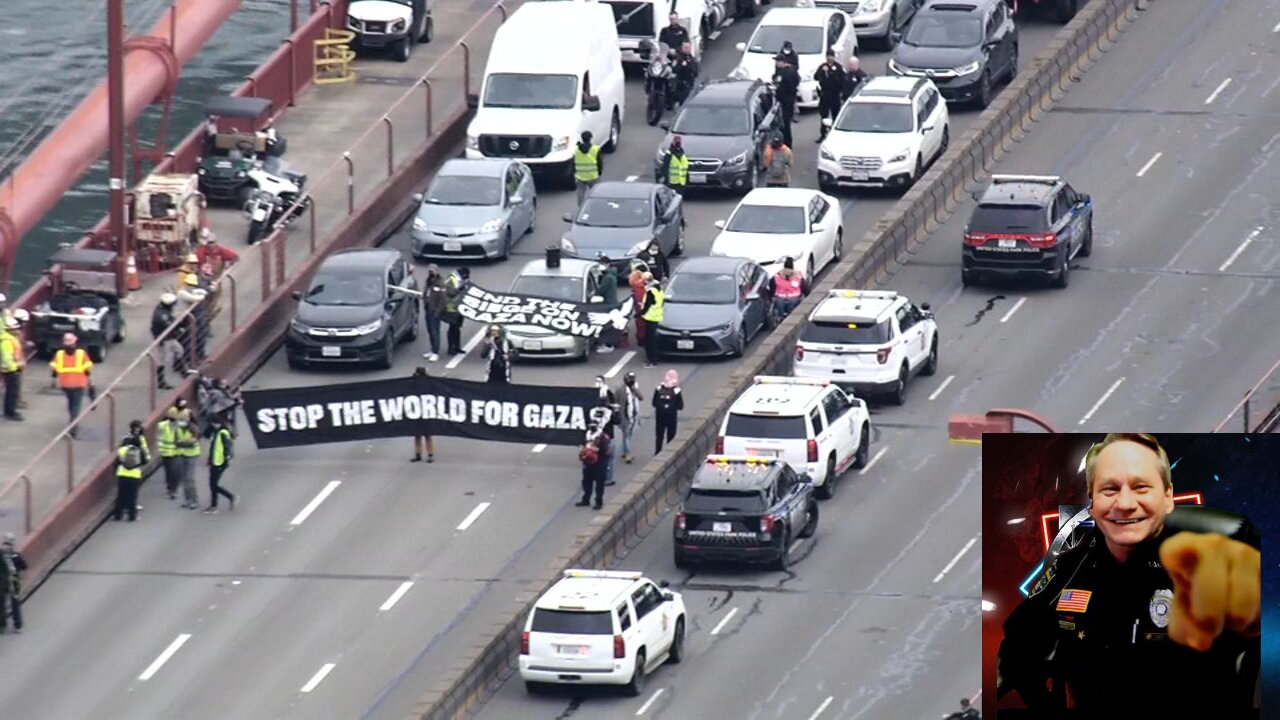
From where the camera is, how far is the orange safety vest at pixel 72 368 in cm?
5512

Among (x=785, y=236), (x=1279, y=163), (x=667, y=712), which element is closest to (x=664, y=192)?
(x=785, y=236)

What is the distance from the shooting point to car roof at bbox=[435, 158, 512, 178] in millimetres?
62188

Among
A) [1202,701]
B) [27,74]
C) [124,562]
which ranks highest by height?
[1202,701]

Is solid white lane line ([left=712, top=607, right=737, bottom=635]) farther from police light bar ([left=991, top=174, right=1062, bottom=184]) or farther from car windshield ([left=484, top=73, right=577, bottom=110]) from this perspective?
car windshield ([left=484, top=73, right=577, bottom=110])

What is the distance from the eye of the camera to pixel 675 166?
64.0 meters

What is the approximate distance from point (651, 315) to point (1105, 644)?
34.9m

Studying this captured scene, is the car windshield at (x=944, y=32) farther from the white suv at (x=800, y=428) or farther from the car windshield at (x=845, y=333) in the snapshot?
the white suv at (x=800, y=428)

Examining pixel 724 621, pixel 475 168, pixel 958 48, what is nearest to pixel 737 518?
pixel 724 621

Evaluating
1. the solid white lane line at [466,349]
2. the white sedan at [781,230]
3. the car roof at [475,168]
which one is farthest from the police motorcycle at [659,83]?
the solid white lane line at [466,349]

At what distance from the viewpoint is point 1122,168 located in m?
67.4

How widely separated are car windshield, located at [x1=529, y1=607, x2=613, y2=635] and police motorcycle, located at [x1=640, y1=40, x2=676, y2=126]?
76.1ft

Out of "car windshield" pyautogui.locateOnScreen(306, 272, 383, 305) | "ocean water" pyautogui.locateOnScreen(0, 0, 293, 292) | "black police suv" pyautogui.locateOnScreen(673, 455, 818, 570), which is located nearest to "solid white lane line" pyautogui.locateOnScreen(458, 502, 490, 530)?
"black police suv" pyautogui.locateOnScreen(673, 455, 818, 570)

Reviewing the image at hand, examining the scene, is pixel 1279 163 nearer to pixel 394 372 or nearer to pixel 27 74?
pixel 394 372

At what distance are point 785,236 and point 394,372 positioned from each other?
24.1 ft
